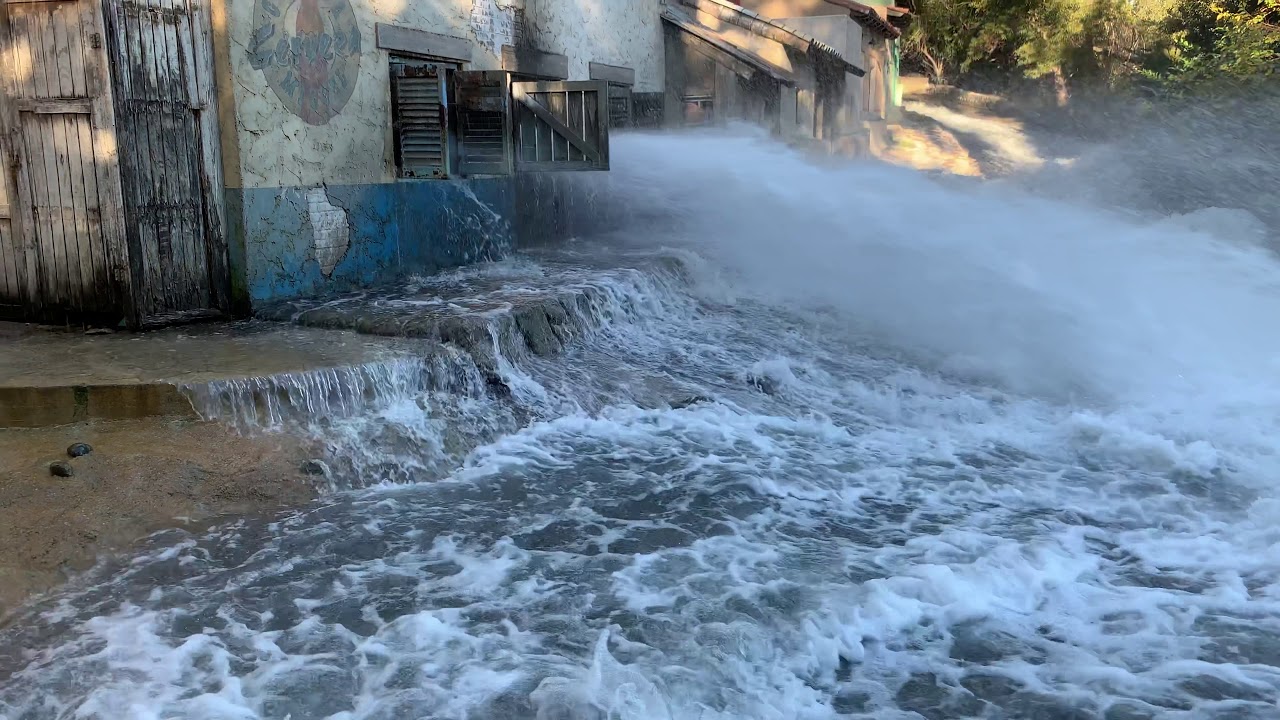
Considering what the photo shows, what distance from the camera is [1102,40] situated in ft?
87.3

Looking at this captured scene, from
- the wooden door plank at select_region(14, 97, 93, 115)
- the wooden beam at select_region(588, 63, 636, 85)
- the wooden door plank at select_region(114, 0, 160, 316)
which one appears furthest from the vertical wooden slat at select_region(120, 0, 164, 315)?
the wooden beam at select_region(588, 63, 636, 85)

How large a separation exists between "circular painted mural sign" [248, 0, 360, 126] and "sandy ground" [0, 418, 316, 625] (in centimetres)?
330

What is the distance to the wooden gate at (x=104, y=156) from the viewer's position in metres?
6.61

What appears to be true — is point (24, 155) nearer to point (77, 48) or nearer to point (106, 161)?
point (106, 161)

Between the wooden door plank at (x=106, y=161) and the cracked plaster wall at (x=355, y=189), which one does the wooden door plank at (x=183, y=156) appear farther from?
the wooden door plank at (x=106, y=161)

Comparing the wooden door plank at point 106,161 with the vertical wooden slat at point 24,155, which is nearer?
the wooden door plank at point 106,161

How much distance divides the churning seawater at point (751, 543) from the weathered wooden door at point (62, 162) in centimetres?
239

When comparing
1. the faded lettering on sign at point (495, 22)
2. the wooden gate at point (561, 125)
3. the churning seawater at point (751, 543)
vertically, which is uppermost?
the faded lettering on sign at point (495, 22)

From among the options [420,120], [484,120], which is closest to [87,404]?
[420,120]

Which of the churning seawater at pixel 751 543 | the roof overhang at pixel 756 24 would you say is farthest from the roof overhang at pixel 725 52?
the churning seawater at pixel 751 543

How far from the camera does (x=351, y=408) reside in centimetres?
605

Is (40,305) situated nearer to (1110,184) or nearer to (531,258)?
(531,258)

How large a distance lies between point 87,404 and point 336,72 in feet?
12.7

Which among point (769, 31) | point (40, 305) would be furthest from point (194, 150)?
point (769, 31)
